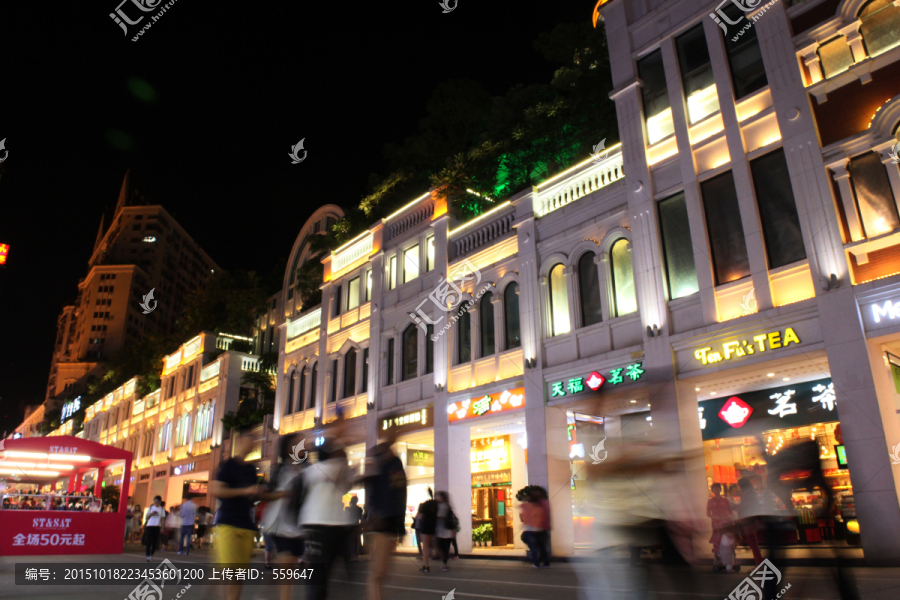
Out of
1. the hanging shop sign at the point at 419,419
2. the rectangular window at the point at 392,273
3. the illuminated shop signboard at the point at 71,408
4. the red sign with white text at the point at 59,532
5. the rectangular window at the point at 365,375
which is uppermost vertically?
the illuminated shop signboard at the point at 71,408

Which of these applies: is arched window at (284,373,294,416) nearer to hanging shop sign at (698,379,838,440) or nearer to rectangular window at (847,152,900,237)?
hanging shop sign at (698,379,838,440)

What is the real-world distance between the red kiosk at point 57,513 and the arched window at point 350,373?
8.12 m

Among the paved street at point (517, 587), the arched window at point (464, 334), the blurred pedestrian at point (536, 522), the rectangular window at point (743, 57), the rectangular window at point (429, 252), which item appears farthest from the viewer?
the rectangular window at point (429, 252)

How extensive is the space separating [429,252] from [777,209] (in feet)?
39.1

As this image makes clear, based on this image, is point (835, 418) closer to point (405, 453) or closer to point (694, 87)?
point (694, 87)

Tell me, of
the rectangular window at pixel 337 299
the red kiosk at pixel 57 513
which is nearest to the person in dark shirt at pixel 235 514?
the red kiosk at pixel 57 513

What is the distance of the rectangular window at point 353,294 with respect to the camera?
25.0m

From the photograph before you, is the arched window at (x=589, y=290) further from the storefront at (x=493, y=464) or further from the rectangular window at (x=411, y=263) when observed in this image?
the rectangular window at (x=411, y=263)

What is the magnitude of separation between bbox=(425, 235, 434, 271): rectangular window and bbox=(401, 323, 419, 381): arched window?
2.17 metres

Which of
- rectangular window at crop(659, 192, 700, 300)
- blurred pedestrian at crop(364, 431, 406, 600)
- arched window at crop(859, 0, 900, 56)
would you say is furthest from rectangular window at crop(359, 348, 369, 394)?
arched window at crop(859, 0, 900, 56)

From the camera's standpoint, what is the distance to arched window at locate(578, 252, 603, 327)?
50.6 ft

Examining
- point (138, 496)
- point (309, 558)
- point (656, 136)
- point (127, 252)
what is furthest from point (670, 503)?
point (127, 252)

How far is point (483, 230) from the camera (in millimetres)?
19172

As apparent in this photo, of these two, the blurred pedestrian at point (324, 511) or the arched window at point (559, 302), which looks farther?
the arched window at point (559, 302)
